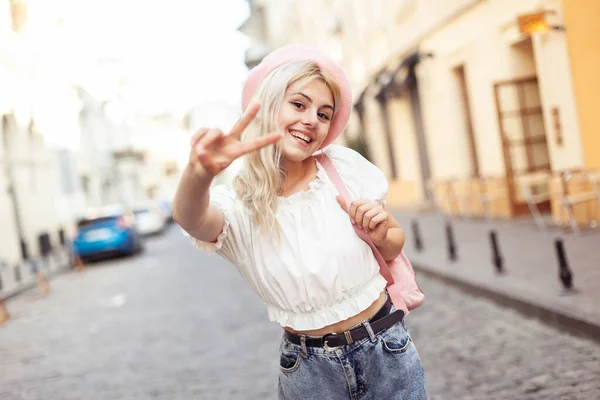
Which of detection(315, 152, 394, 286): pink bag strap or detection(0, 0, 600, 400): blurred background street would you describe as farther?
detection(0, 0, 600, 400): blurred background street

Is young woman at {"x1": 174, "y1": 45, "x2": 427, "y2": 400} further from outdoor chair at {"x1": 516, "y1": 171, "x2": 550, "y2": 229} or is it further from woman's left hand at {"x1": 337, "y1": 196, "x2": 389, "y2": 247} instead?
outdoor chair at {"x1": 516, "y1": 171, "x2": 550, "y2": 229}

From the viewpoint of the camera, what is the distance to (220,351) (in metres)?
6.45

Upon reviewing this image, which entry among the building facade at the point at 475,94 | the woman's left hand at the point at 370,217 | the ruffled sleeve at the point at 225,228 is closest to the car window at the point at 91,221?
the building facade at the point at 475,94

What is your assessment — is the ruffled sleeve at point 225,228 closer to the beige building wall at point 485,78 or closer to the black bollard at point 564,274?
the black bollard at point 564,274

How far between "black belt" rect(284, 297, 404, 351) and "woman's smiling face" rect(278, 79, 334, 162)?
519 mm

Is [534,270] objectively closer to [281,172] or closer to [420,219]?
[281,172]

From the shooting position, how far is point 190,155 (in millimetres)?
1691

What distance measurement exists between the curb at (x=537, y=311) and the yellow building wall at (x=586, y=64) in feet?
11.4

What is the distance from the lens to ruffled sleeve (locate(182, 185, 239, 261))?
1.99 metres

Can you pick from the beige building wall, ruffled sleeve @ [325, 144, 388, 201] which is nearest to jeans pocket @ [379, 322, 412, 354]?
ruffled sleeve @ [325, 144, 388, 201]

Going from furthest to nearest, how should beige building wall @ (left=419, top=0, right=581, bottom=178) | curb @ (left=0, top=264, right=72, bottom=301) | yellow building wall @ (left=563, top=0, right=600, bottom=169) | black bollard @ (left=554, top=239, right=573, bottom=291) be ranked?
curb @ (left=0, top=264, right=72, bottom=301)
beige building wall @ (left=419, top=0, right=581, bottom=178)
yellow building wall @ (left=563, top=0, right=600, bottom=169)
black bollard @ (left=554, top=239, right=573, bottom=291)

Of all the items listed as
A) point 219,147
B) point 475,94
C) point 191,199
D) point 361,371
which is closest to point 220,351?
point 361,371

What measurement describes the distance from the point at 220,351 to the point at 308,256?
477cm

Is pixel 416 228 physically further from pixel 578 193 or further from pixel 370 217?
pixel 370 217
